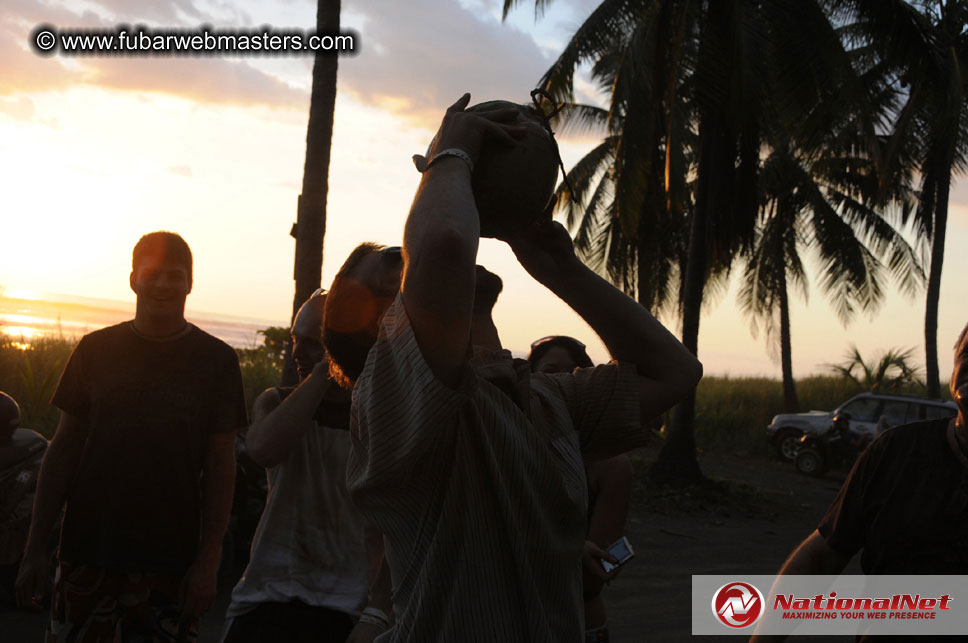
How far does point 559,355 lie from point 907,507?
1500 mm

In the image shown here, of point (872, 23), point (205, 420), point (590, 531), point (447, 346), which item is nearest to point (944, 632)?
point (590, 531)

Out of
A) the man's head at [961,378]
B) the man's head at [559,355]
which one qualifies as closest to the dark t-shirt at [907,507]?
the man's head at [961,378]

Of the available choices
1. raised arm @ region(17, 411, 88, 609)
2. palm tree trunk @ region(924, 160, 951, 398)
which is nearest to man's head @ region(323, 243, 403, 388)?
raised arm @ region(17, 411, 88, 609)

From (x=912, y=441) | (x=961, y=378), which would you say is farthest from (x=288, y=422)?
(x=961, y=378)

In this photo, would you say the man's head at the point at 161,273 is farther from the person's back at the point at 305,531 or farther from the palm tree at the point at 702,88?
the palm tree at the point at 702,88

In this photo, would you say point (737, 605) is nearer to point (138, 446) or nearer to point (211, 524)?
point (211, 524)

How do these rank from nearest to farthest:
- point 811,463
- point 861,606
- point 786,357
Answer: point 861,606 → point 811,463 → point 786,357

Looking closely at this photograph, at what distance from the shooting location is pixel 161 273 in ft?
12.3

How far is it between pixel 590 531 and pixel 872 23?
12228 millimetres

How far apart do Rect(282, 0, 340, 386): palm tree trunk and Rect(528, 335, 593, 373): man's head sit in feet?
12.9

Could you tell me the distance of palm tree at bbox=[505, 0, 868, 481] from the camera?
12.5 m

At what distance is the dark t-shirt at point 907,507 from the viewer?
2645 mm

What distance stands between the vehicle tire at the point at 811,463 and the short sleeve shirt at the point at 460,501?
18749 millimetres

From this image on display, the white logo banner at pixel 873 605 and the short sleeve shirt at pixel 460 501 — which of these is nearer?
the short sleeve shirt at pixel 460 501
